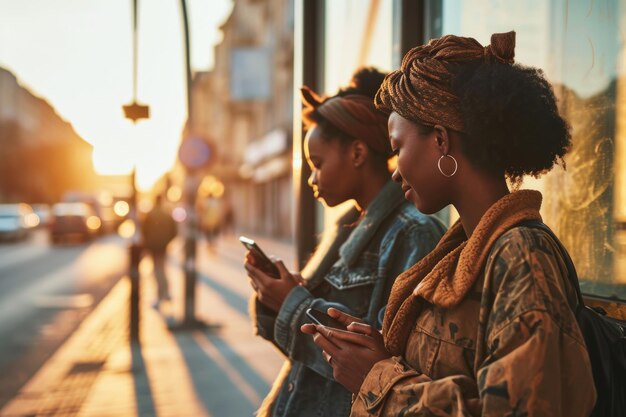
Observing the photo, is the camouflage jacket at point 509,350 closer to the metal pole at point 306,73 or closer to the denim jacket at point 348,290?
the denim jacket at point 348,290

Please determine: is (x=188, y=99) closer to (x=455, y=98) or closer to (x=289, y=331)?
(x=289, y=331)

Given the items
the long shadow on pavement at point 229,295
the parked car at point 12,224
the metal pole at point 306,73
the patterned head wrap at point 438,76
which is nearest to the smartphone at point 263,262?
the patterned head wrap at point 438,76

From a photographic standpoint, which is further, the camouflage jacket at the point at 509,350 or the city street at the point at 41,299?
the city street at the point at 41,299

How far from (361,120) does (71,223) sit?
31.5 metres

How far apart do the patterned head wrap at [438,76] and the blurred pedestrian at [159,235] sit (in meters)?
10.8

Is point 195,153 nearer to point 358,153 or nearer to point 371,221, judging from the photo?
point 358,153

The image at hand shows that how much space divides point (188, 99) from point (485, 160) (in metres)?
9.17

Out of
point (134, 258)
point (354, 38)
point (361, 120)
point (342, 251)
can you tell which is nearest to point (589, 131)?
point (361, 120)

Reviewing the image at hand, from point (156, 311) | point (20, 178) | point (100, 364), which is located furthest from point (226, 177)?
point (100, 364)

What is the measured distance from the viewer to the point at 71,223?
32250 mm

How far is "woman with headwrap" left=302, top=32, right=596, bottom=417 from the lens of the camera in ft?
4.16

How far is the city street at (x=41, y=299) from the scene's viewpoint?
26.9ft

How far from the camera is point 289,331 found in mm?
2365

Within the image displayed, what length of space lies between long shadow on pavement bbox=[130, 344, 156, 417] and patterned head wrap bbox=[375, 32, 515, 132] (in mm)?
4582
